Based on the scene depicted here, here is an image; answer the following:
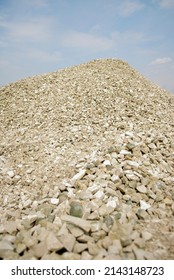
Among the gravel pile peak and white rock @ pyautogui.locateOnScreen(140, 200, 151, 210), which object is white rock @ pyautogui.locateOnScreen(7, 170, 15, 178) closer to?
the gravel pile peak

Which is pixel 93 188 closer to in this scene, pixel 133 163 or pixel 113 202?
pixel 113 202

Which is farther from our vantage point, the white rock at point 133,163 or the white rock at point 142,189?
the white rock at point 133,163


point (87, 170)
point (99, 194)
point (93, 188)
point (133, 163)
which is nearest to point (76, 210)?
point (99, 194)

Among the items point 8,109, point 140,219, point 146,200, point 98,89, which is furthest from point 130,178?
point 8,109

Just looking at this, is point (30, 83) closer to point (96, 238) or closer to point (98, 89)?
point (98, 89)

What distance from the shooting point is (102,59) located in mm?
14680

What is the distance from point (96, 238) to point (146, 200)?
5.09ft

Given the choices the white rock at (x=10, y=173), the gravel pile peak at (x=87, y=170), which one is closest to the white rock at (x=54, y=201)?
the gravel pile peak at (x=87, y=170)

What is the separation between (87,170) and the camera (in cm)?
589

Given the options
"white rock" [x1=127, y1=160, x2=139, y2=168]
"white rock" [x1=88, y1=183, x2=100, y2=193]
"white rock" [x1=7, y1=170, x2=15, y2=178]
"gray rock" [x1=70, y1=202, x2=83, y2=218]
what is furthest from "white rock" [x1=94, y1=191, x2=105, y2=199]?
"white rock" [x1=7, y1=170, x2=15, y2=178]

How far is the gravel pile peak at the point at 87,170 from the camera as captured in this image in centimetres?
385

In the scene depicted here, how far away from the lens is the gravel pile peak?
3.85 meters

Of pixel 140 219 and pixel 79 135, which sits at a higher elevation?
pixel 79 135

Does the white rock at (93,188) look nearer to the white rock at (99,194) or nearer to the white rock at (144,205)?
the white rock at (99,194)
